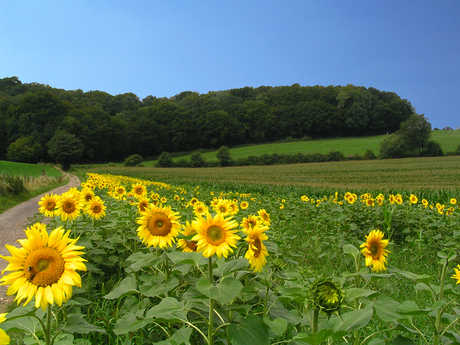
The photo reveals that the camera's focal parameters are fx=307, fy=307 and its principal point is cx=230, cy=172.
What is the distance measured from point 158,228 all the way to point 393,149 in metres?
52.4

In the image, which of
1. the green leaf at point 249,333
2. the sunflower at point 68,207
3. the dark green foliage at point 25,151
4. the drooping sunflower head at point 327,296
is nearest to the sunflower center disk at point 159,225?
the green leaf at point 249,333

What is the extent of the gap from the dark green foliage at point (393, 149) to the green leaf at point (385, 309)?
5084 centimetres

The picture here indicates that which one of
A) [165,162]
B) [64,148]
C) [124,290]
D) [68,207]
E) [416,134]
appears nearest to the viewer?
[124,290]

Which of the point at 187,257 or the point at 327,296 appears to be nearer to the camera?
the point at 327,296

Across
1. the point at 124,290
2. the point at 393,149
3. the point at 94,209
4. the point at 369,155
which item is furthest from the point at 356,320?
the point at 393,149

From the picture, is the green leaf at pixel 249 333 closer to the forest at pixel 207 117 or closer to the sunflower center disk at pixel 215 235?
the sunflower center disk at pixel 215 235

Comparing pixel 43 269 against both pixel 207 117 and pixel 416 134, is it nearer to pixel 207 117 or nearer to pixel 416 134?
pixel 416 134

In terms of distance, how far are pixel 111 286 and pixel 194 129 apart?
255 feet

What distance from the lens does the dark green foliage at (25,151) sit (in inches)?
2131

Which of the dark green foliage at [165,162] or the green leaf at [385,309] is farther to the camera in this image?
the dark green foliage at [165,162]

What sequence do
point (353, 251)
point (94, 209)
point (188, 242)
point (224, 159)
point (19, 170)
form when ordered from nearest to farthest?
point (353, 251)
point (188, 242)
point (94, 209)
point (19, 170)
point (224, 159)

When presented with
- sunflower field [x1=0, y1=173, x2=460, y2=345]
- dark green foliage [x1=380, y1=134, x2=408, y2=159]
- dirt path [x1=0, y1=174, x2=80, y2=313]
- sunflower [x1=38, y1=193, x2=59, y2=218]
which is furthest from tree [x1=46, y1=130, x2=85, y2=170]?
sunflower [x1=38, y1=193, x2=59, y2=218]

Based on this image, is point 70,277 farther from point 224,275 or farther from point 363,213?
point 363,213

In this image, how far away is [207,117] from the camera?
78.4 metres
